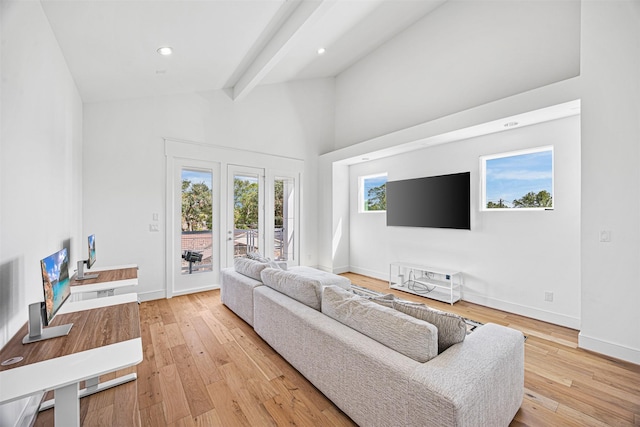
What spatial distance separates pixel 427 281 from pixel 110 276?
3990mm

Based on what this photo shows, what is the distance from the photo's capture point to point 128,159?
3.74 meters

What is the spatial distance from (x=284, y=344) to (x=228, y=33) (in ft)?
9.56

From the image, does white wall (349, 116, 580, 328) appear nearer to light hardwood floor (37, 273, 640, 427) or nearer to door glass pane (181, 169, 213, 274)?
light hardwood floor (37, 273, 640, 427)

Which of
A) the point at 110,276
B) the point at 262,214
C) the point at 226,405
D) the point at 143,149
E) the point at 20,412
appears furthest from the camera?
the point at 262,214

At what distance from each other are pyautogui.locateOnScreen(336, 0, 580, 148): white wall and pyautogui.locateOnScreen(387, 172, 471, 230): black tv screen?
0.98m

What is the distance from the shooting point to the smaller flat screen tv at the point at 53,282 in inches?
54.2

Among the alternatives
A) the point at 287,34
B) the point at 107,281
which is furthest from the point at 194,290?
the point at 287,34

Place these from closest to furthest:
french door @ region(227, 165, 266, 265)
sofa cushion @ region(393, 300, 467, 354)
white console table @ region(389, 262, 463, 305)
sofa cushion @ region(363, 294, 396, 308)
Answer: sofa cushion @ region(393, 300, 467, 354) < sofa cushion @ region(363, 294, 396, 308) < white console table @ region(389, 262, 463, 305) < french door @ region(227, 165, 266, 265)

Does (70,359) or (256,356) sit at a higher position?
(70,359)

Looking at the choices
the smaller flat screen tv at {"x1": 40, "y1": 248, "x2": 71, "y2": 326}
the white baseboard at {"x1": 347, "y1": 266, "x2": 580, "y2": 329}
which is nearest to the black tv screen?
the white baseboard at {"x1": 347, "y1": 266, "x2": 580, "y2": 329}

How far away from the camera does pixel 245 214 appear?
4.84 metres

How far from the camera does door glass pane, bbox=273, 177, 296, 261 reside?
5.27m

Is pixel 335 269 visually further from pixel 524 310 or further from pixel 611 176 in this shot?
pixel 611 176

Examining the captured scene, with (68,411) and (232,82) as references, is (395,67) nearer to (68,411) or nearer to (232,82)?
(232,82)
